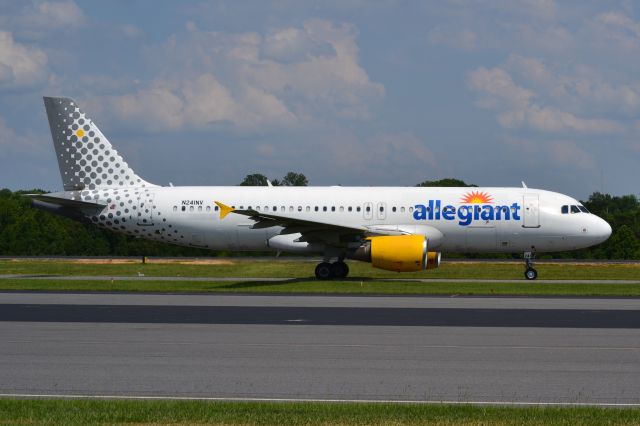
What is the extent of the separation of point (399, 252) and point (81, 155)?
47.8ft

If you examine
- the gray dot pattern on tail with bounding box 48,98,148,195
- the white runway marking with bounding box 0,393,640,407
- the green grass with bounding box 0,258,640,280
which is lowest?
the white runway marking with bounding box 0,393,640,407

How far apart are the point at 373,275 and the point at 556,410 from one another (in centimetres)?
2901

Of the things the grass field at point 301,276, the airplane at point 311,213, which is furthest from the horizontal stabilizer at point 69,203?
the grass field at point 301,276

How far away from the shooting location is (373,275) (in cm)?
3922

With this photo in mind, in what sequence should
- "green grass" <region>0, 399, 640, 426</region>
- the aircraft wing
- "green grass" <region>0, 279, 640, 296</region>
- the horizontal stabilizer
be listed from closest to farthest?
"green grass" <region>0, 399, 640, 426</region> → "green grass" <region>0, 279, 640, 296</region> → the aircraft wing → the horizontal stabilizer

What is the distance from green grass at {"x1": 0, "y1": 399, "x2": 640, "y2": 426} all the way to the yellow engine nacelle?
73.6ft

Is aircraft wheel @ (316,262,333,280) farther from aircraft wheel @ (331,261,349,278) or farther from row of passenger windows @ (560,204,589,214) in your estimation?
row of passenger windows @ (560,204,589,214)

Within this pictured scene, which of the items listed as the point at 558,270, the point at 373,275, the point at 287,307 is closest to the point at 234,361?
the point at 287,307

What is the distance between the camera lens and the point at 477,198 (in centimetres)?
3644

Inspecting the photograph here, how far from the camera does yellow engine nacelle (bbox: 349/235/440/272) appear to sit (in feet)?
108

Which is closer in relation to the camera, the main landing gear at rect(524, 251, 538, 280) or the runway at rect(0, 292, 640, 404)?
the runway at rect(0, 292, 640, 404)

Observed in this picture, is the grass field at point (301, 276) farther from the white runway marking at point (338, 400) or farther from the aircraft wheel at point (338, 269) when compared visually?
the white runway marking at point (338, 400)

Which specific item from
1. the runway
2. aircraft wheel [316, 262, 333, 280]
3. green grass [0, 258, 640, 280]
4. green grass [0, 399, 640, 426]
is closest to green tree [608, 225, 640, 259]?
green grass [0, 258, 640, 280]

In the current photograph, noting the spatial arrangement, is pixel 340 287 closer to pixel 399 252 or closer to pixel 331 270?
pixel 399 252
